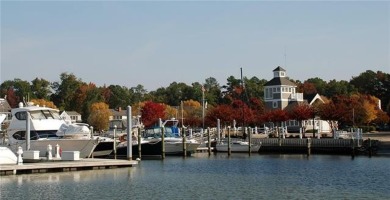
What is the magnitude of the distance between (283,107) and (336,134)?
3640cm

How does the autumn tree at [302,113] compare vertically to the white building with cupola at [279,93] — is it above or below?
below

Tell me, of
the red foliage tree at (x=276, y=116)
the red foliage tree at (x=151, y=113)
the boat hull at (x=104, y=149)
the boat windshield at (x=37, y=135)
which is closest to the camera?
the boat windshield at (x=37, y=135)

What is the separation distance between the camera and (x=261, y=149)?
207ft

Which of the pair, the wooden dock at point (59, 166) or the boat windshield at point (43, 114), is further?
the boat windshield at point (43, 114)

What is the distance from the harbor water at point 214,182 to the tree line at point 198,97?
139ft

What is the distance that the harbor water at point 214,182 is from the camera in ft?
95.1

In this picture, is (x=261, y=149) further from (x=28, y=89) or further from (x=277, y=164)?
(x=28, y=89)

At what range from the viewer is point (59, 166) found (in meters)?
37.2

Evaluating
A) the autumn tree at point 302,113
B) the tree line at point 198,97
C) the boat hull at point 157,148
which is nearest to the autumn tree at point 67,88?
the tree line at point 198,97

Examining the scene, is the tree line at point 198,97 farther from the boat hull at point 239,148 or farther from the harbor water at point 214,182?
the harbor water at point 214,182

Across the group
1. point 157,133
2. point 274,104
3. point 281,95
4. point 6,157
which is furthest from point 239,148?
point 274,104

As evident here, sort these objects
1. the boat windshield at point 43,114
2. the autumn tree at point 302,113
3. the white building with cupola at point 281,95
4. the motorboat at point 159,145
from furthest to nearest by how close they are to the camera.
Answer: the white building with cupola at point 281,95, the autumn tree at point 302,113, the motorboat at point 159,145, the boat windshield at point 43,114

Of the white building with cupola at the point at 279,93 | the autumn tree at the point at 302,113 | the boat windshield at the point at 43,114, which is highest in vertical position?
the white building with cupola at the point at 279,93

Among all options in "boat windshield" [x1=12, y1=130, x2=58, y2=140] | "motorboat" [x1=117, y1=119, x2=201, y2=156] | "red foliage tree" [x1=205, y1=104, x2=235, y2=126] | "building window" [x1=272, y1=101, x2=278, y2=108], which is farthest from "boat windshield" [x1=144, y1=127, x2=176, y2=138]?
"building window" [x1=272, y1=101, x2=278, y2=108]
